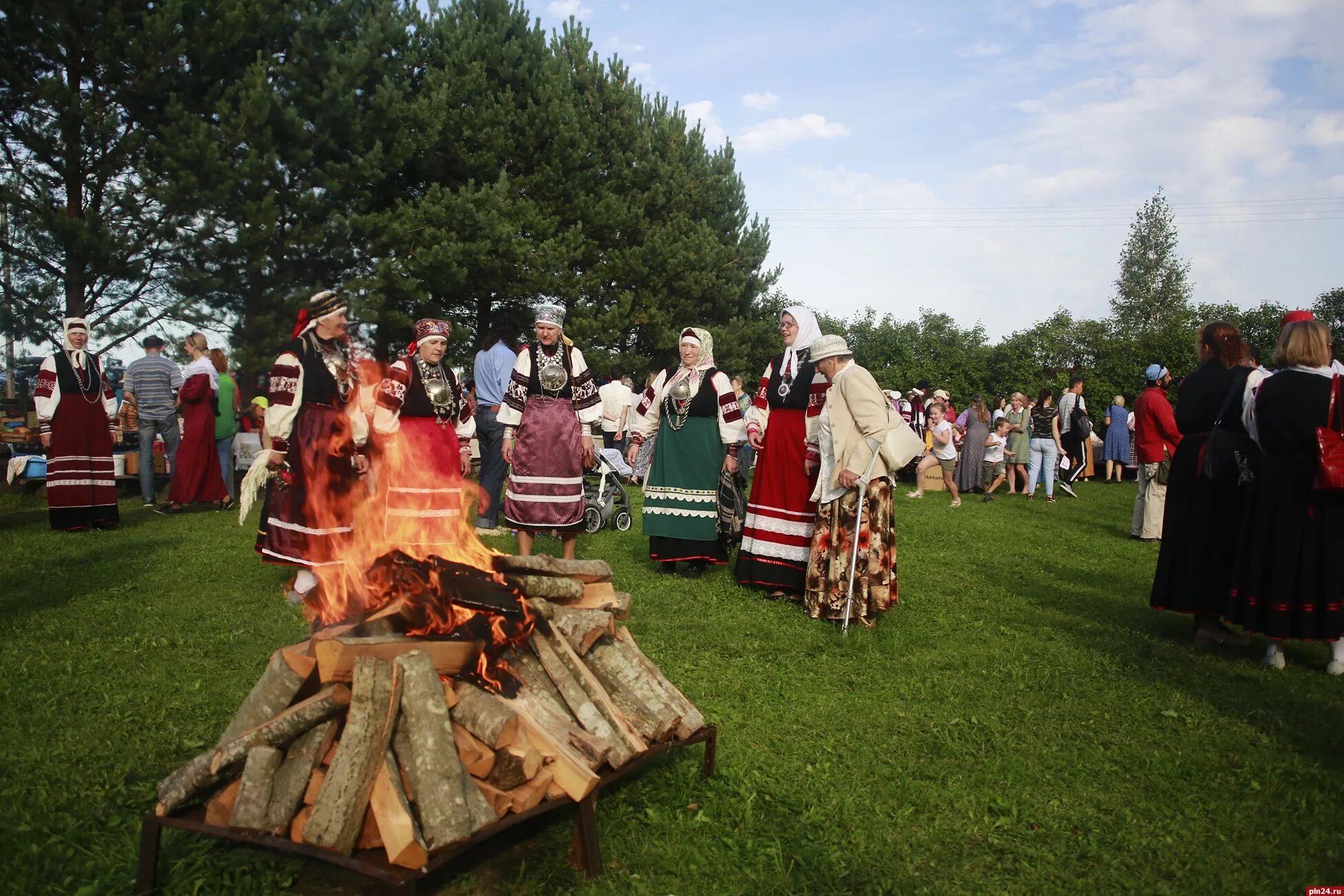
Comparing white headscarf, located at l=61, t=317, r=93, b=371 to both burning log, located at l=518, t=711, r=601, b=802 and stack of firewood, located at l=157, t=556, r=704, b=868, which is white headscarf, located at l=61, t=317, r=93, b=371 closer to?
stack of firewood, located at l=157, t=556, r=704, b=868

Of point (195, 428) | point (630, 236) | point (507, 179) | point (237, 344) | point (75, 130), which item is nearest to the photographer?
point (195, 428)

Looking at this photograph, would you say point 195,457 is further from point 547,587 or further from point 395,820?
point 395,820

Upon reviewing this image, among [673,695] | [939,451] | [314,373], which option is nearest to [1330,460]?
[673,695]

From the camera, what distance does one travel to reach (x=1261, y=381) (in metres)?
5.72

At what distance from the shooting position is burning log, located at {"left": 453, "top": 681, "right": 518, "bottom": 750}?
3.04m

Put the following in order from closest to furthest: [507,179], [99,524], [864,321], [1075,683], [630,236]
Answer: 1. [1075,683]
2. [99,524]
3. [507,179]
4. [630,236]
5. [864,321]

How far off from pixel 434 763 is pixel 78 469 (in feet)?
31.1

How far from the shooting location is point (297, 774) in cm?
296

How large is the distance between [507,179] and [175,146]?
8.41m

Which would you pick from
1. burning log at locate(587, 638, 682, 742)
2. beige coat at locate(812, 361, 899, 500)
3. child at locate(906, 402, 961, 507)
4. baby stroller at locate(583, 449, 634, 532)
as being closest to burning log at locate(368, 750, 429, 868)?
burning log at locate(587, 638, 682, 742)

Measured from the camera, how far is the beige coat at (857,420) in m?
6.55

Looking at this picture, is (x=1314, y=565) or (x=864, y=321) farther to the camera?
(x=864, y=321)

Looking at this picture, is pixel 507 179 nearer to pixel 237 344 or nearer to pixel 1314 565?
pixel 237 344

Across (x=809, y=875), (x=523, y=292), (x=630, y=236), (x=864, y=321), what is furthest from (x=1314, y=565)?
(x=864, y=321)
